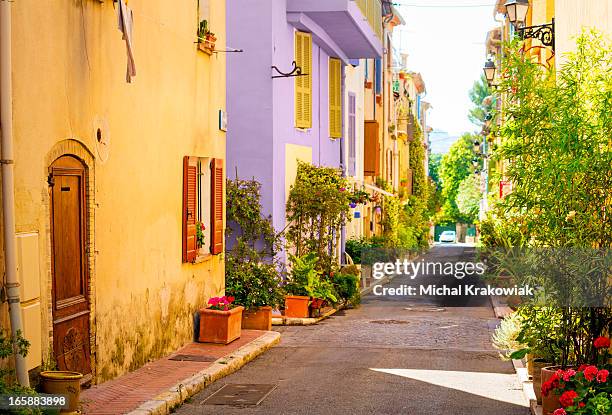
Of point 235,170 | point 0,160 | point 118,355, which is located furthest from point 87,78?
point 235,170

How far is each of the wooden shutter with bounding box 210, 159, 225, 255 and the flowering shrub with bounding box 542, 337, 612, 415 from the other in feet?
26.9

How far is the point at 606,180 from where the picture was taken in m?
9.71

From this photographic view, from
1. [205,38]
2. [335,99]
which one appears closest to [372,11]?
[335,99]

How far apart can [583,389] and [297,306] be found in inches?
505

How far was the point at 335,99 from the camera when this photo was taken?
28.2 m

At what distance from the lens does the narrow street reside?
1127 centimetres

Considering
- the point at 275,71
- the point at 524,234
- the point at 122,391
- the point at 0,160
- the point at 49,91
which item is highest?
the point at 275,71

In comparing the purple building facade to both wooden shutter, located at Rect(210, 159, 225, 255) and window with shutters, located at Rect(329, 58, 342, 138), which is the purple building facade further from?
wooden shutter, located at Rect(210, 159, 225, 255)

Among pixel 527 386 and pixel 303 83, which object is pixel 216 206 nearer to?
pixel 527 386

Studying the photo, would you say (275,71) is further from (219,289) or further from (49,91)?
(49,91)

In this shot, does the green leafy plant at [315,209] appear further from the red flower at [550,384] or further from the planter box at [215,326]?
the red flower at [550,384]

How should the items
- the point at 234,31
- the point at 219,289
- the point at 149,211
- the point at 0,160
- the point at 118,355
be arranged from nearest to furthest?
the point at 0,160
the point at 118,355
the point at 149,211
the point at 219,289
the point at 234,31

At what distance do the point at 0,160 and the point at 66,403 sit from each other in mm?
2243

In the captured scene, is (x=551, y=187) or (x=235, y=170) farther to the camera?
(x=235, y=170)
